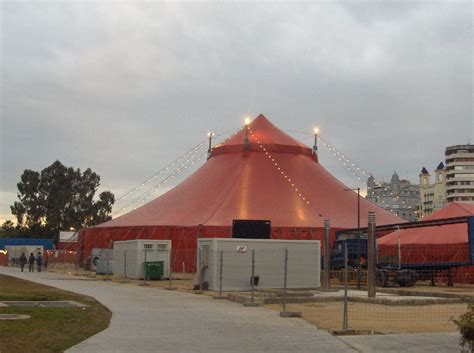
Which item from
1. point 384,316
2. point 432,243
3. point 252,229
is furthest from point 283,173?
point 384,316

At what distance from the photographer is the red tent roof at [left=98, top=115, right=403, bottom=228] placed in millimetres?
41188

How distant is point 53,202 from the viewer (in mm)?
84562

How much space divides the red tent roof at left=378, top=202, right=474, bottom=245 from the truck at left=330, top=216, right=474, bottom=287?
1637 millimetres

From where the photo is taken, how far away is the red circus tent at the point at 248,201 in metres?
40.1

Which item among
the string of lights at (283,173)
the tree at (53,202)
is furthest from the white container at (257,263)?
the tree at (53,202)

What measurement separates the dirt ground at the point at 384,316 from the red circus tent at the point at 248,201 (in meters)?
20.6

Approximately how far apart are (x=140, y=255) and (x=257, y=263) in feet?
34.2

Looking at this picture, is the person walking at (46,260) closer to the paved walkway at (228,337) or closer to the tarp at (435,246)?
the tarp at (435,246)

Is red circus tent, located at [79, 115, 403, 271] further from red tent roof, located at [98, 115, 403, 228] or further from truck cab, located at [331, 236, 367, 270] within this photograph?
truck cab, located at [331, 236, 367, 270]

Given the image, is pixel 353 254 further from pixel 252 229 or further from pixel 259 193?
pixel 259 193

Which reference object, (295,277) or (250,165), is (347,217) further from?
(295,277)

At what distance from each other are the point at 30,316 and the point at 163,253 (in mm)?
21600

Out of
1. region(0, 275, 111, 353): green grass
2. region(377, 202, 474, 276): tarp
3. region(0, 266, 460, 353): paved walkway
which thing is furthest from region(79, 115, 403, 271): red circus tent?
region(0, 266, 460, 353): paved walkway

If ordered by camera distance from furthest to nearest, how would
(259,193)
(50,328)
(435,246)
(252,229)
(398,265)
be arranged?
(259,193), (435,246), (398,265), (252,229), (50,328)
